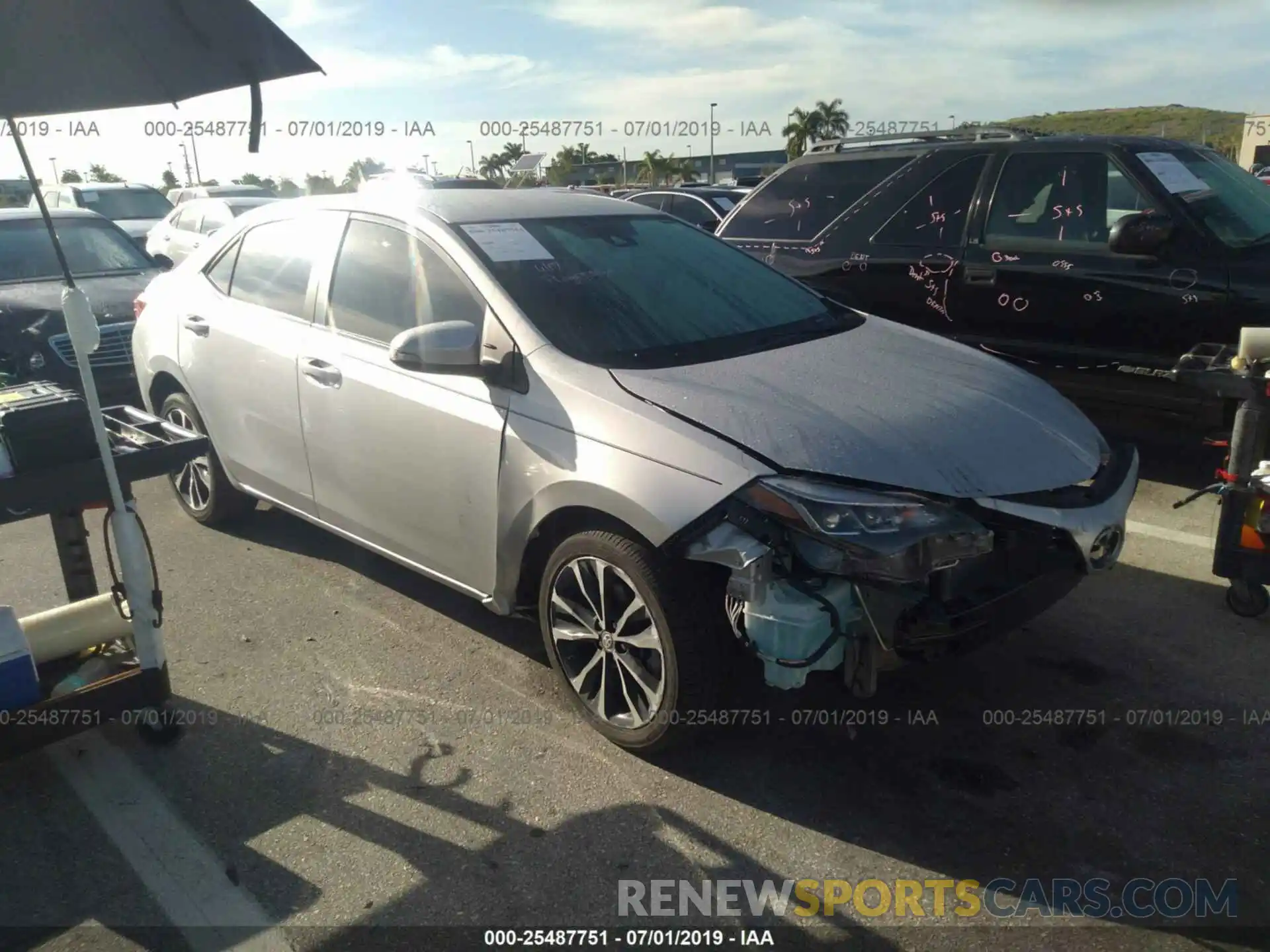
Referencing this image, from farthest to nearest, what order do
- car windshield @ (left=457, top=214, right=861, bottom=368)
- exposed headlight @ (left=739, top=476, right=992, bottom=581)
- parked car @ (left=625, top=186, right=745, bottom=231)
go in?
parked car @ (left=625, top=186, right=745, bottom=231), car windshield @ (left=457, top=214, right=861, bottom=368), exposed headlight @ (left=739, top=476, right=992, bottom=581)

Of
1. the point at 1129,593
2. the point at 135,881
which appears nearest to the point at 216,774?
the point at 135,881

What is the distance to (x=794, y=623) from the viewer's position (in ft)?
8.82

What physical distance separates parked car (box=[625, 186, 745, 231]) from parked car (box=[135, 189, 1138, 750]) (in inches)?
391

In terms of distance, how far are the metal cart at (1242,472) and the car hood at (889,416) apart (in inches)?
22.4

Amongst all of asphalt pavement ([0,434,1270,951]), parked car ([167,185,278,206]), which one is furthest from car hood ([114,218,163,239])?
asphalt pavement ([0,434,1270,951])

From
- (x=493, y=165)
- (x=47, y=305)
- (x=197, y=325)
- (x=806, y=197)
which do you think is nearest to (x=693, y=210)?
(x=806, y=197)

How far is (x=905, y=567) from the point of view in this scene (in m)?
2.65

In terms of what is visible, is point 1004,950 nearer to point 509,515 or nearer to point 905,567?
point 905,567

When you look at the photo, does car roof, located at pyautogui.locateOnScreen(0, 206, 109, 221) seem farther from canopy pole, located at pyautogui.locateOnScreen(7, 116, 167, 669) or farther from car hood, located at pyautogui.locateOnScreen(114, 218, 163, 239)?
car hood, located at pyautogui.locateOnScreen(114, 218, 163, 239)

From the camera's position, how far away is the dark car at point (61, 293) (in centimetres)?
665

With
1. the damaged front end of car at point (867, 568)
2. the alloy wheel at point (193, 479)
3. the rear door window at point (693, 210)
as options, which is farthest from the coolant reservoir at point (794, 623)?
the rear door window at point (693, 210)

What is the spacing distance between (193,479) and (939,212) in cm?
456

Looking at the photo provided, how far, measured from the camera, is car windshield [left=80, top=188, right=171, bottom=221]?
15.6m

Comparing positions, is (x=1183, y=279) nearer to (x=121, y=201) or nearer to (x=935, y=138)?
(x=935, y=138)
